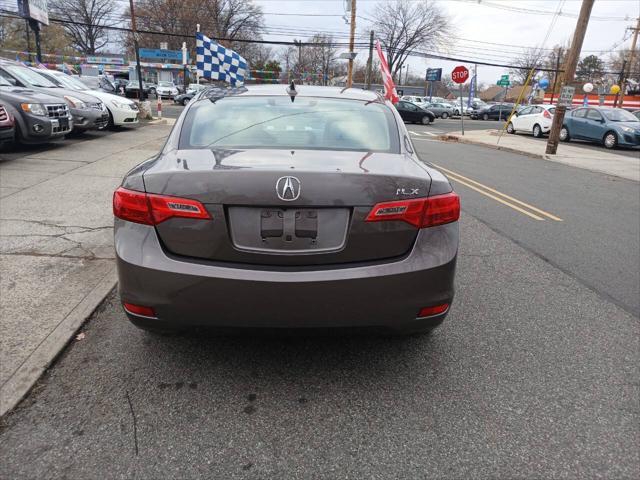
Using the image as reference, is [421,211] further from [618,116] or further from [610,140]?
[618,116]

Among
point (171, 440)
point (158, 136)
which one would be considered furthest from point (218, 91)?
point (158, 136)

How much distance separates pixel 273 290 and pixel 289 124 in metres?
1.36

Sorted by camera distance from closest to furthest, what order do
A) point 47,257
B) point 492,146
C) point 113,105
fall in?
point 47,257 < point 113,105 < point 492,146

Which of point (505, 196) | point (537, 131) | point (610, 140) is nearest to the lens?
point (505, 196)

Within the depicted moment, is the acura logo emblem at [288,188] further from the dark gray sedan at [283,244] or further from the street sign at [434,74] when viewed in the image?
the street sign at [434,74]

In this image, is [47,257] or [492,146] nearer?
[47,257]

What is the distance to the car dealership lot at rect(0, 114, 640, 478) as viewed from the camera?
213 cm

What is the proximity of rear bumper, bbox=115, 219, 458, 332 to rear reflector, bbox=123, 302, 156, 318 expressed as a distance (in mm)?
29

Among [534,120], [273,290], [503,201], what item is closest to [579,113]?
[534,120]

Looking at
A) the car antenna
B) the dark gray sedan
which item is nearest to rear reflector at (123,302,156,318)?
the dark gray sedan

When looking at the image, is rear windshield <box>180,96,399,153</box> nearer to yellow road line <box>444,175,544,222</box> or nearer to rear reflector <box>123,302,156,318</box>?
rear reflector <box>123,302,156,318</box>

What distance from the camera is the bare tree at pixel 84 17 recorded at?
6656cm

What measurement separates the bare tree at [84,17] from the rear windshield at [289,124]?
68784mm

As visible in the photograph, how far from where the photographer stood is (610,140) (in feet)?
64.8
